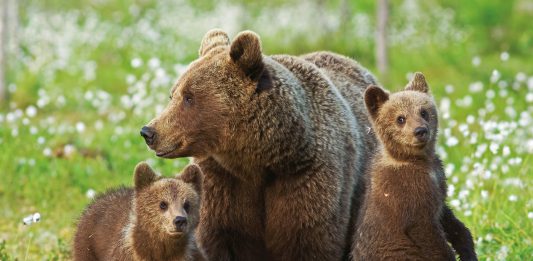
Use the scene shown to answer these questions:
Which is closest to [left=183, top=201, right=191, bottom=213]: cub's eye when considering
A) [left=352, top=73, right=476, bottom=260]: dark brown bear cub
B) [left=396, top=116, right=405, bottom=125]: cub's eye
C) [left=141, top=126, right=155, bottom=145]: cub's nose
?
[left=141, top=126, right=155, bottom=145]: cub's nose

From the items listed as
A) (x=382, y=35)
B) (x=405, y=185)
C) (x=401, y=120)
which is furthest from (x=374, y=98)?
(x=382, y=35)

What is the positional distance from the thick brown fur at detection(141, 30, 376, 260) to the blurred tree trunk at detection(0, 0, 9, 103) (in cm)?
817

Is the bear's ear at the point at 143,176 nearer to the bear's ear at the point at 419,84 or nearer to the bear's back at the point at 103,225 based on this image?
the bear's back at the point at 103,225

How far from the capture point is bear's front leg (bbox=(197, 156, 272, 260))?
236 inches

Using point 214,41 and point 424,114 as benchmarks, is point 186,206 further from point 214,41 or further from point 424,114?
point 424,114

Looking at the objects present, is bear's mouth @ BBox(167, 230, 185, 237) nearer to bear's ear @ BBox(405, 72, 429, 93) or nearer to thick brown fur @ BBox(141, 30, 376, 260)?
thick brown fur @ BBox(141, 30, 376, 260)

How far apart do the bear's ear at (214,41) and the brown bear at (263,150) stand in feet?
0.41

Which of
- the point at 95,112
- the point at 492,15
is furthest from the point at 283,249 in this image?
→ the point at 492,15

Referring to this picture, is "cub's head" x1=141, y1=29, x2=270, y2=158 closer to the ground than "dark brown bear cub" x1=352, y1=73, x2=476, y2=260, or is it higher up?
higher up

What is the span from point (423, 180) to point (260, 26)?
55.2 ft

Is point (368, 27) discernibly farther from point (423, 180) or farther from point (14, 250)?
point (423, 180)

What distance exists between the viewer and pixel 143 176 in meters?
5.76

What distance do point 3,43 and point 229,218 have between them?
904 centimetres

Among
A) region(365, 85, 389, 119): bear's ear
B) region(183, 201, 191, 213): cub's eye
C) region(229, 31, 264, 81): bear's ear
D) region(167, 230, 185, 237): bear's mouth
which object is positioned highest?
region(229, 31, 264, 81): bear's ear
